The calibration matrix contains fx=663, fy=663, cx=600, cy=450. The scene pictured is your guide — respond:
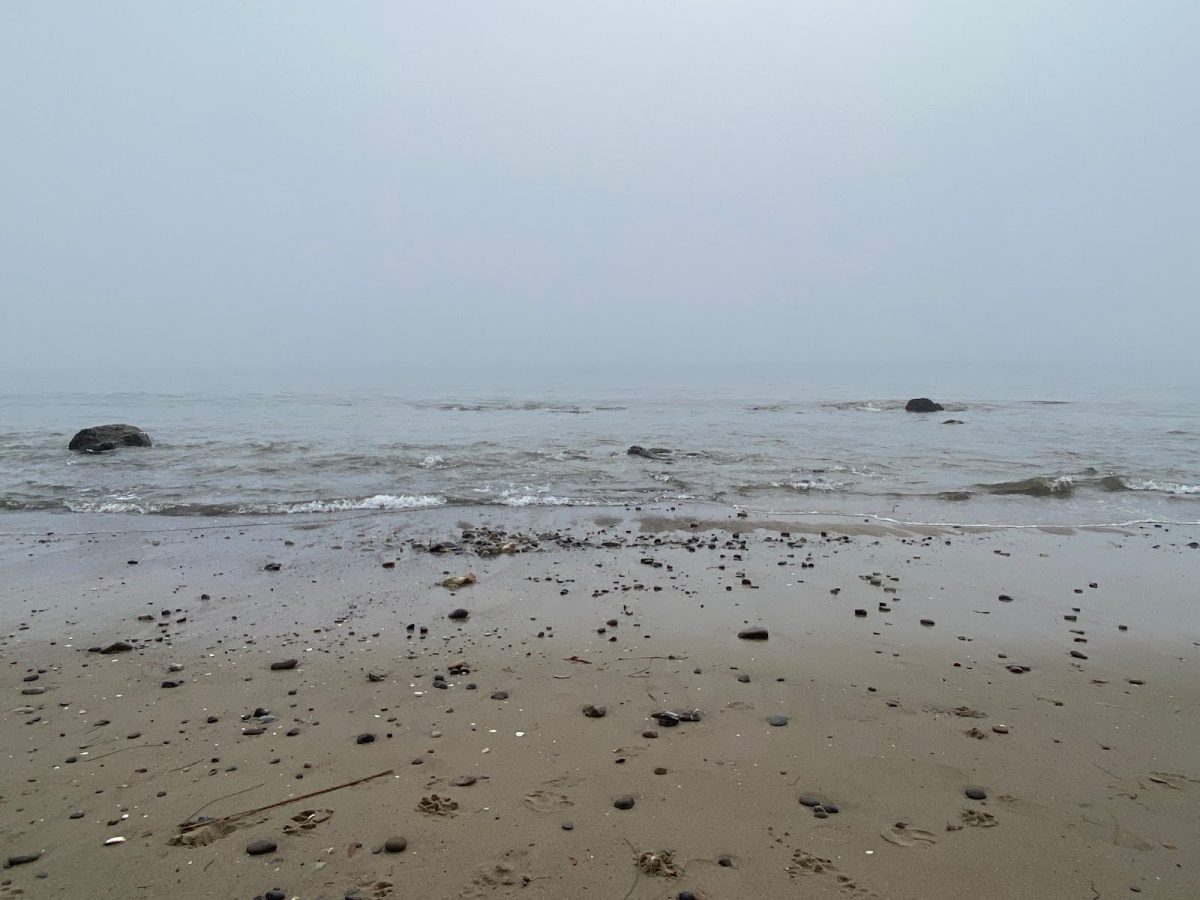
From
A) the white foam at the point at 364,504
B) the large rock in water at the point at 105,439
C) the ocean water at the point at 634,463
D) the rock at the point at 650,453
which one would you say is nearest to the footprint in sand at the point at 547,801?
the ocean water at the point at 634,463

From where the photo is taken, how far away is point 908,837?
11.8 feet

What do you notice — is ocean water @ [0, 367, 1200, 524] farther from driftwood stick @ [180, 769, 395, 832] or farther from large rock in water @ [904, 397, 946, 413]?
driftwood stick @ [180, 769, 395, 832]

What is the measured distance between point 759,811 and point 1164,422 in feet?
119

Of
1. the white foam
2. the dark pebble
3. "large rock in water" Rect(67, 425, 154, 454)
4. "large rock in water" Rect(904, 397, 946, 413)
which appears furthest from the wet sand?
"large rock in water" Rect(904, 397, 946, 413)

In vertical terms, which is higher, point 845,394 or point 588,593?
point 845,394

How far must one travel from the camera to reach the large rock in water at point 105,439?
816 inches

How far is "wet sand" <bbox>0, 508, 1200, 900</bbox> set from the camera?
3.41 m

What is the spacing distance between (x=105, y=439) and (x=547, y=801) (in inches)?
912

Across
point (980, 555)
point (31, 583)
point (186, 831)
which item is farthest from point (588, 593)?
point (31, 583)

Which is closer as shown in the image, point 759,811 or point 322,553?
point 759,811

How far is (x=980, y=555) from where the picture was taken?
9.56m

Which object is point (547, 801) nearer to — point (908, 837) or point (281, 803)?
point (281, 803)

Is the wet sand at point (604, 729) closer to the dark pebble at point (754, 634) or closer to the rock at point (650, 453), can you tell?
the dark pebble at point (754, 634)

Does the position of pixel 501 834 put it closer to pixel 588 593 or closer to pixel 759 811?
pixel 759 811
